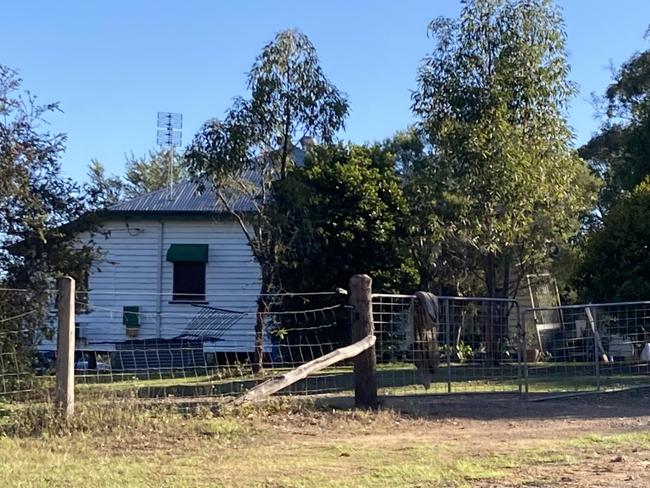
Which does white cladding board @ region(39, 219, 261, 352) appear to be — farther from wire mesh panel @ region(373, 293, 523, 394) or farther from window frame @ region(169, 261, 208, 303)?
wire mesh panel @ region(373, 293, 523, 394)

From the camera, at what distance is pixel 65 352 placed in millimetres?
9469

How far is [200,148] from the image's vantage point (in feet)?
60.3

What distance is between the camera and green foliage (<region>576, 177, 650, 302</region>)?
19406 millimetres

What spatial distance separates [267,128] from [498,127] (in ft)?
15.6

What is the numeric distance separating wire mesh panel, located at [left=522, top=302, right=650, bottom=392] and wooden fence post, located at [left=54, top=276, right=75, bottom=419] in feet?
25.7

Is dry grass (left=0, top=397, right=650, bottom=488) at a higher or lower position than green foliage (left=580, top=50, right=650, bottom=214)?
lower

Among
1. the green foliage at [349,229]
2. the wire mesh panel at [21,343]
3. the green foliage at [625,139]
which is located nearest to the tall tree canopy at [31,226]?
the wire mesh panel at [21,343]

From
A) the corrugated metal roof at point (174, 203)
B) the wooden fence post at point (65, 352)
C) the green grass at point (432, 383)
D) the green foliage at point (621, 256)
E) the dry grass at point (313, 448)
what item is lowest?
the dry grass at point (313, 448)

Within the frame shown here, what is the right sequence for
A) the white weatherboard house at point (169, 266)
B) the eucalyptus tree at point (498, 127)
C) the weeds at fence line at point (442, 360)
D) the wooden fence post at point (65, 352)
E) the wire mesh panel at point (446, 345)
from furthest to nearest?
the white weatherboard house at point (169, 266) → the eucalyptus tree at point (498, 127) → the wire mesh panel at point (446, 345) → the weeds at fence line at point (442, 360) → the wooden fence post at point (65, 352)

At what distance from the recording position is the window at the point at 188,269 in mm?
25500

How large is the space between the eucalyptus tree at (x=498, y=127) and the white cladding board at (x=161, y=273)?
8116mm

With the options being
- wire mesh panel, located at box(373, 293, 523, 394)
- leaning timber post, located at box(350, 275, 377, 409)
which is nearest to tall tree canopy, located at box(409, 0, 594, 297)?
wire mesh panel, located at box(373, 293, 523, 394)

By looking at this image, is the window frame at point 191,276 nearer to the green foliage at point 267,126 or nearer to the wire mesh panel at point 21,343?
the green foliage at point 267,126

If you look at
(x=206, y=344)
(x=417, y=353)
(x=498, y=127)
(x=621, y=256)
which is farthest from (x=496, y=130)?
(x=206, y=344)
